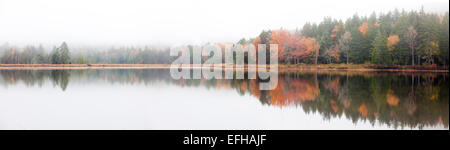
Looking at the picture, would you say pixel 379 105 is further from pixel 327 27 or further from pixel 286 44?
pixel 327 27

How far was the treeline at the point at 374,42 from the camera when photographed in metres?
48.6

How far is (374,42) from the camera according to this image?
5688 centimetres

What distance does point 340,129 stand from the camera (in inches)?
315

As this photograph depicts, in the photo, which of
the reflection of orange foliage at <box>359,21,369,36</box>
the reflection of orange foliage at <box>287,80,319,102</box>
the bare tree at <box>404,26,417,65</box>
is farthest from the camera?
the reflection of orange foliage at <box>359,21,369,36</box>

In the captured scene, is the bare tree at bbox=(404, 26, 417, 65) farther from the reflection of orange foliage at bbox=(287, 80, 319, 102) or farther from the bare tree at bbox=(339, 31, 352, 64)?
the reflection of orange foliage at bbox=(287, 80, 319, 102)

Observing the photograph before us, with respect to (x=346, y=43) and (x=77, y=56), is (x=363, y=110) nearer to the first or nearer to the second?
(x=346, y=43)

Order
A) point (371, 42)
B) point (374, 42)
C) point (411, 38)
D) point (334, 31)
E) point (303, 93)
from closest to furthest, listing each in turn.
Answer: point (303, 93) → point (411, 38) → point (374, 42) → point (371, 42) → point (334, 31)

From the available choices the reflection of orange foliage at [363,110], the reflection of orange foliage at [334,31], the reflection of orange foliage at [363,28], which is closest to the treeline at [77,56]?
the reflection of orange foliage at [334,31]

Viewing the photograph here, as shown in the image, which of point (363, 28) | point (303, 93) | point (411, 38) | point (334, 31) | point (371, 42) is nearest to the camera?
point (303, 93)

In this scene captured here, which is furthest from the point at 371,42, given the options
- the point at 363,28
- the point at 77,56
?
the point at 77,56

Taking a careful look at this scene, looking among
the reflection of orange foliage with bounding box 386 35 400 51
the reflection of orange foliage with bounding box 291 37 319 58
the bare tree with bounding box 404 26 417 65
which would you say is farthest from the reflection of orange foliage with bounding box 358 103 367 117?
the reflection of orange foliage with bounding box 291 37 319 58

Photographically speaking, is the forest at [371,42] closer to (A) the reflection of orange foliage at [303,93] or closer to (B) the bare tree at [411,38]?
(B) the bare tree at [411,38]

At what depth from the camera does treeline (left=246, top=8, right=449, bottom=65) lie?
1914 inches
